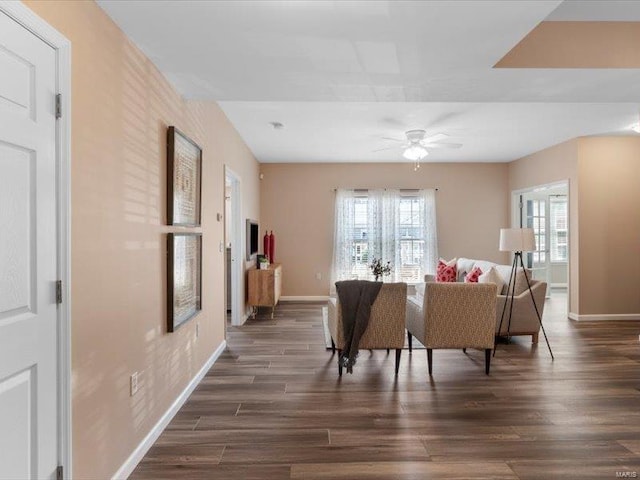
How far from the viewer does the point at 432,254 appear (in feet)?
26.1

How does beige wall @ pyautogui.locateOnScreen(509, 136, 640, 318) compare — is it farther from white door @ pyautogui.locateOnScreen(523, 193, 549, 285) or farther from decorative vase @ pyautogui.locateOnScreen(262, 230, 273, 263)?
decorative vase @ pyautogui.locateOnScreen(262, 230, 273, 263)

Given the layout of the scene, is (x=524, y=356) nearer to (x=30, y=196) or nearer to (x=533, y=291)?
(x=533, y=291)

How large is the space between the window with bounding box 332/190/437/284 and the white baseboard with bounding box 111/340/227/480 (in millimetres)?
4434

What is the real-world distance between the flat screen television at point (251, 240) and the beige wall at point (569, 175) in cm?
476

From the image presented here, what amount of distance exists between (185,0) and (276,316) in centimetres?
511

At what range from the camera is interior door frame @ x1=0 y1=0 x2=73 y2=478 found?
65.2 inches

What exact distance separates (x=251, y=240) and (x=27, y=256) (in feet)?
16.2

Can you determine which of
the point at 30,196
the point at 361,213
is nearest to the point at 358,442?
the point at 30,196

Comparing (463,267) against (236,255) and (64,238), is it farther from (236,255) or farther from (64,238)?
(64,238)

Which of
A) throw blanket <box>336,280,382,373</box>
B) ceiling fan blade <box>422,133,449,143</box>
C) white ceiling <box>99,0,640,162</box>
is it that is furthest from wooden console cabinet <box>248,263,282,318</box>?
ceiling fan blade <box>422,133,449,143</box>

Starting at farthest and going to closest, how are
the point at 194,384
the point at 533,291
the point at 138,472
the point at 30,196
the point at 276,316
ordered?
the point at 276,316, the point at 533,291, the point at 194,384, the point at 138,472, the point at 30,196

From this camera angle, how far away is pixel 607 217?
6039 mm

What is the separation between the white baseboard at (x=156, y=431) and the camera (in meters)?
2.25

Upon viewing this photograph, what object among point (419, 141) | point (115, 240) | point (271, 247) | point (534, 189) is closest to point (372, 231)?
point (271, 247)
